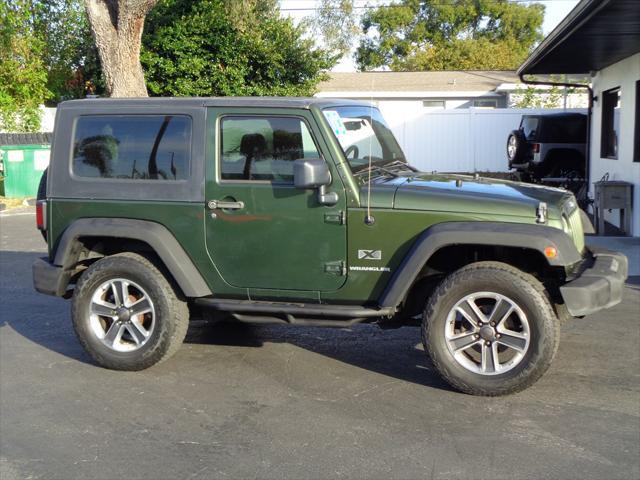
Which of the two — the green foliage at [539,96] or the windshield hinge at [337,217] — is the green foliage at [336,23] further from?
the windshield hinge at [337,217]

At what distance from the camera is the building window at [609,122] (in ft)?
48.9

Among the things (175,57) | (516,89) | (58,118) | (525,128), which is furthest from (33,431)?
(516,89)

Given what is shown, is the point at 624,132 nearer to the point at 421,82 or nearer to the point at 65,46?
the point at 421,82

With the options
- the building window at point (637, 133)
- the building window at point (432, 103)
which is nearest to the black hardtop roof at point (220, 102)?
the building window at point (637, 133)

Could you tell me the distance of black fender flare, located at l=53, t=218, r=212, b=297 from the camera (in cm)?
553

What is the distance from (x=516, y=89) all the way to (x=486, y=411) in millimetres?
26598

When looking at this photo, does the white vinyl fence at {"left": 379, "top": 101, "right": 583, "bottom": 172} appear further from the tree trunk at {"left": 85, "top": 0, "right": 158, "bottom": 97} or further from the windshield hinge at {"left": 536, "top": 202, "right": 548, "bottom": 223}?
the windshield hinge at {"left": 536, "top": 202, "right": 548, "bottom": 223}

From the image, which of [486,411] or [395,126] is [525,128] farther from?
[486,411]

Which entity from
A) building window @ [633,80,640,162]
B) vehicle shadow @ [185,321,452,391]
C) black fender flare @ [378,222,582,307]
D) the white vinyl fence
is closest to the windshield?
black fender flare @ [378,222,582,307]

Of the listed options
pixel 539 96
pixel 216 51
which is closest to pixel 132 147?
pixel 216 51

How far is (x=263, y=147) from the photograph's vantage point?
18.1 ft

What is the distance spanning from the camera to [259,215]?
5434 millimetres

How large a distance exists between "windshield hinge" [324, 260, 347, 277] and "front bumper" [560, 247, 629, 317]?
4.72 ft

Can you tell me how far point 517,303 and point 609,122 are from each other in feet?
37.6
